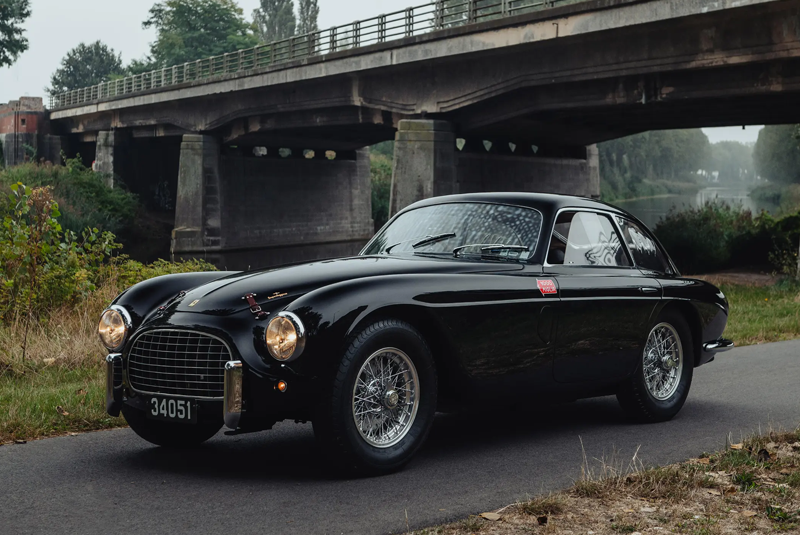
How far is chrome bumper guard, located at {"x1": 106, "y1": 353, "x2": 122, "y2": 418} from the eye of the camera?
17.6 ft

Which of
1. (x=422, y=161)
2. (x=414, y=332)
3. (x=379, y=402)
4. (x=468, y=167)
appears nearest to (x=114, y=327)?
(x=379, y=402)

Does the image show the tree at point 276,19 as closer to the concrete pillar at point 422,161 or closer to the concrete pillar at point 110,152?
the concrete pillar at point 110,152

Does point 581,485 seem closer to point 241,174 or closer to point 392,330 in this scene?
point 392,330

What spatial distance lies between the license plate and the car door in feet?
7.51

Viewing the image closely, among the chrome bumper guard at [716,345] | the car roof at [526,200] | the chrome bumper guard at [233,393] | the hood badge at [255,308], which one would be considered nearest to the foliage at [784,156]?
the chrome bumper guard at [716,345]

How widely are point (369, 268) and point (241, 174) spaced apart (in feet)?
133

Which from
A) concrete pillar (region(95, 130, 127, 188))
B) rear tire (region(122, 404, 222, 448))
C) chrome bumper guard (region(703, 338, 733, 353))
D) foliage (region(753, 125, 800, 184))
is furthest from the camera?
foliage (region(753, 125, 800, 184))

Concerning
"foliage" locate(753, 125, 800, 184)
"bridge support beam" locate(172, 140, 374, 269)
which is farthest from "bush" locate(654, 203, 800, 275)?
"foliage" locate(753, 125, 800, 184)

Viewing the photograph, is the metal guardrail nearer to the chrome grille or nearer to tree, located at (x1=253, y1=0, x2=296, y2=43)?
the chrome grille

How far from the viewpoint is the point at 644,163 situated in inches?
4488

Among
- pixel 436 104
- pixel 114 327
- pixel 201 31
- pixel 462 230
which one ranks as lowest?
pixel 114 327

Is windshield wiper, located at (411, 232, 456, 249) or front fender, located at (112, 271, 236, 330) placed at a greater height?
windshield wiper, located at (411, 232, 456, 249)

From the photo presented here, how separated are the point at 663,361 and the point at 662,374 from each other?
0.33 ft

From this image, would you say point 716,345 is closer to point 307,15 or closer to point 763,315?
point 763,315
